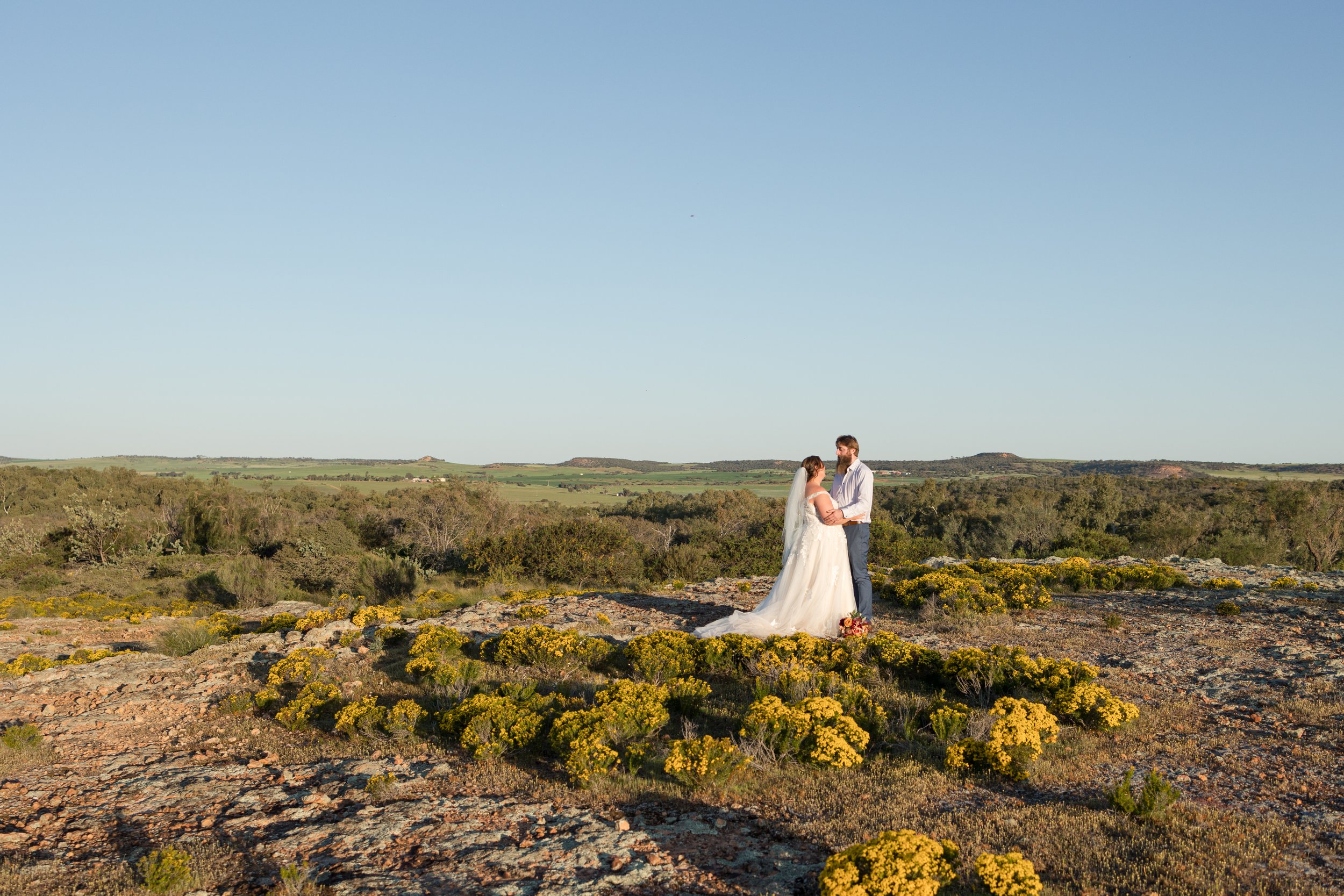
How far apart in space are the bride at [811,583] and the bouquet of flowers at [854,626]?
0.41 ft

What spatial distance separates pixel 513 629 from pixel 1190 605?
1012 centimetres

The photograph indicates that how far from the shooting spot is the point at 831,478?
1091 cm

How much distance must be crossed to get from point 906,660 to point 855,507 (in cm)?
228

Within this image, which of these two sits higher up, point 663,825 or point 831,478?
point 831,478

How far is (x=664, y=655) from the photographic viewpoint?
8.00 metres

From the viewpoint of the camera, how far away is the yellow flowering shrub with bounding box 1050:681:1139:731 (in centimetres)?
588

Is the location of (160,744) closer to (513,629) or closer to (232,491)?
(513,629)

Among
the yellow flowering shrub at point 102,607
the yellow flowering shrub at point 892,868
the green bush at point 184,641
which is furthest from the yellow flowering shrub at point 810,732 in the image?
the yellow flowering shrub at point 102,607

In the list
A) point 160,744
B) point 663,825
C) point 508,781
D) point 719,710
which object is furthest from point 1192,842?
point 160,744

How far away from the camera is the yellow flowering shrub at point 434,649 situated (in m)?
8.20

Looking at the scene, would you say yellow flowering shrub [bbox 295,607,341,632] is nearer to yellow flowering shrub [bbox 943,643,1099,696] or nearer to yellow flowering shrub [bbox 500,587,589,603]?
yellow flowering shrub [bbox 500,587,589,603]

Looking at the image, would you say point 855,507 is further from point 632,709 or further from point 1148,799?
point 1148,799

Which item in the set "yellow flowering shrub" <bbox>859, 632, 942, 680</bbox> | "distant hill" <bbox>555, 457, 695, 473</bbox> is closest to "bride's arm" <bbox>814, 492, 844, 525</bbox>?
"yellow flowering shrub" <bbox>859, 632, 942, 680</bbox>

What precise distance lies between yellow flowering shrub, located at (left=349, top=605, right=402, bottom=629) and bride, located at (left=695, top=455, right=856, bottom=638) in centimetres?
507
